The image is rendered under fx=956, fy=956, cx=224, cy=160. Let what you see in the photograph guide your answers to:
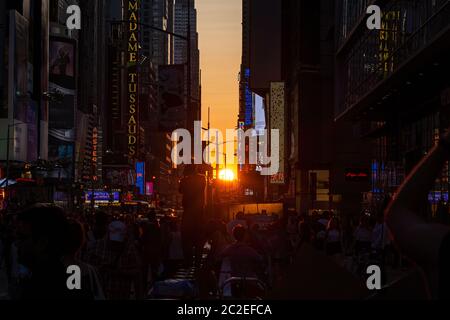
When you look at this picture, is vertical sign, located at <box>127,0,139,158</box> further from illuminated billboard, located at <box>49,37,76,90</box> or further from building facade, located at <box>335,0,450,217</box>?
building facade, located at <box>335,0,450,217</box>

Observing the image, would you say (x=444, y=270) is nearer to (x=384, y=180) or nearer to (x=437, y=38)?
(x=437, y=38)

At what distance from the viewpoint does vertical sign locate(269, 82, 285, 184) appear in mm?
108062

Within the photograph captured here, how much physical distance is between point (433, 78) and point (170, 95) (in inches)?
431

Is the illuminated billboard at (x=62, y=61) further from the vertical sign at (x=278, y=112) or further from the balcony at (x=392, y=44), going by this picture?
the balcony at (x=392, y=44)

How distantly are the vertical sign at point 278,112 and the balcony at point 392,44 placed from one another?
2019 inches

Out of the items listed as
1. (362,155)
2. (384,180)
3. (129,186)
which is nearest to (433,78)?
(384,180)

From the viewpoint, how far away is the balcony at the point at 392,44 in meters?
29.6

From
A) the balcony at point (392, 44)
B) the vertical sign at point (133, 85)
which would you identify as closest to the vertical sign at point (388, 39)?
the balcony at point (392, 44)

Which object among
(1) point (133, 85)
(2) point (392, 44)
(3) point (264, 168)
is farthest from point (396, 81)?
(1) point (133, 85)

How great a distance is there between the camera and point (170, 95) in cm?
3017

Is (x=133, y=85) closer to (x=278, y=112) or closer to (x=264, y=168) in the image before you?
(x=264, y=168)

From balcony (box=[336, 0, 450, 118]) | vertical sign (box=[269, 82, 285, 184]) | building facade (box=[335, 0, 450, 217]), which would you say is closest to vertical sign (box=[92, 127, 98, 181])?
vertical sign (box=[269, 82, 285, 184])

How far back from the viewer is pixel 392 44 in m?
38.9

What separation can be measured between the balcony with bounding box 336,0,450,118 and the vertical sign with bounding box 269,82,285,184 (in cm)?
5128
